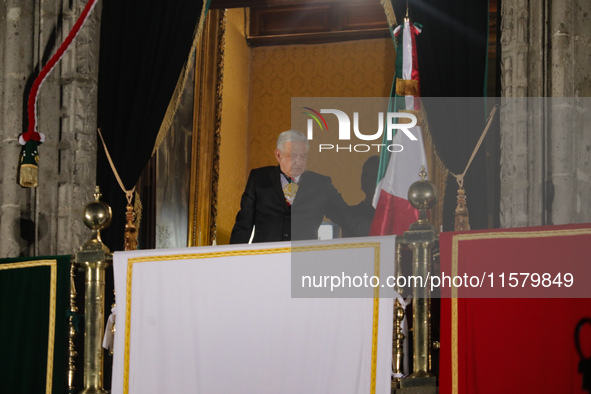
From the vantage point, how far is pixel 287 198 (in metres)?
5.14

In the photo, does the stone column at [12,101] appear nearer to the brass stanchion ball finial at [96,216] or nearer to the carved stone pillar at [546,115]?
the brass stanchion ball finial at [96,216]

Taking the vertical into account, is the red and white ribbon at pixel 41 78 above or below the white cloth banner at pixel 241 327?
above

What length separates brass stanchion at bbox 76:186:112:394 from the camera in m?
4.05

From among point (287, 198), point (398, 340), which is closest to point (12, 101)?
point (287, 198)

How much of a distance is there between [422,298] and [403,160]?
1.59 m

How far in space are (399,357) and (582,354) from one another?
832 mm

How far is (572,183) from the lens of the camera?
15.1 feet

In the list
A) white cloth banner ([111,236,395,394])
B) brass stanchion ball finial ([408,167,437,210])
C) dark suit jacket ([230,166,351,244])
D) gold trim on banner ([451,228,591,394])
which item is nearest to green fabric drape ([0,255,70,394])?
white cloth banner ([111,236,395,394])

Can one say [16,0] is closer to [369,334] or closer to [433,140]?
[433,140]

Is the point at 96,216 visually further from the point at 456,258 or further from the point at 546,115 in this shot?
the point at 546,115

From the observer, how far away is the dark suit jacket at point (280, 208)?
16.6 feet

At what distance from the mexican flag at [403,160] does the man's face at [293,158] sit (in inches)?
20.9

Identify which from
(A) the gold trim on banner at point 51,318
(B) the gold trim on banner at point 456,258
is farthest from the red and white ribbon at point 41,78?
(B) the gold trim on banner at point 456,258

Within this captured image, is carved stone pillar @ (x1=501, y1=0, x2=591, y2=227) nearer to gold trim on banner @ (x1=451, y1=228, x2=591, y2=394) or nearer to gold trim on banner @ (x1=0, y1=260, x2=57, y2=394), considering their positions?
gold trim on banner @ (x1=451, y1=228, x2=591, y2=394)
